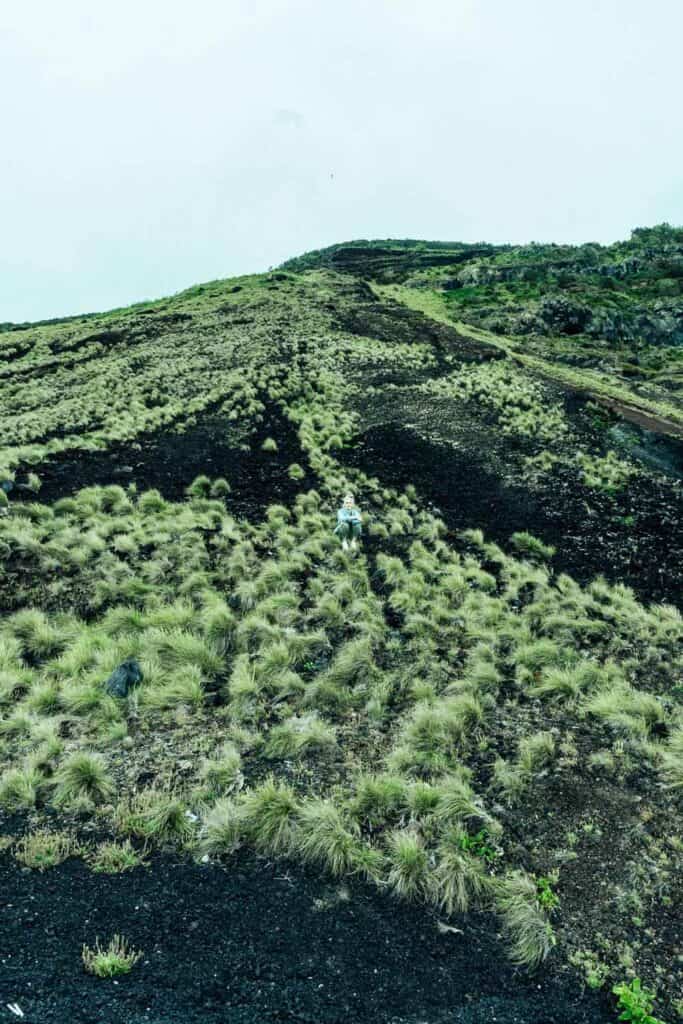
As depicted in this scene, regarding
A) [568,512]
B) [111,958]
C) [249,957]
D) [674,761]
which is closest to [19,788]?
[111,958]

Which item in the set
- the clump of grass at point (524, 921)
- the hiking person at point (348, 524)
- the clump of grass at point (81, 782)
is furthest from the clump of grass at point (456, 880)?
the hiking person at point (348, 524)

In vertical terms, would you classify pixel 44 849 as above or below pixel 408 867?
above

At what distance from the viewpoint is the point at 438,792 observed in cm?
736

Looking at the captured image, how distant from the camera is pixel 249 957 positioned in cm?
532

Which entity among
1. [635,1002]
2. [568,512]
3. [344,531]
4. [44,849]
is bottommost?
[635,1002]

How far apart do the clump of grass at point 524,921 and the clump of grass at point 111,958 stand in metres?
3.59

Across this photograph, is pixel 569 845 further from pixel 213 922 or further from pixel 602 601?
pixel 602 601

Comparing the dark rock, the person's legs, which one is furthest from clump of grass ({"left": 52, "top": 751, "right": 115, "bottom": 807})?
the person's legs

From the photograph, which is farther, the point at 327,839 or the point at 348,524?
the point at 348,524

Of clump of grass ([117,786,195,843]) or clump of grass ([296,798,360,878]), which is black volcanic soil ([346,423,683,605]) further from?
clump of grass ([117,786,195,843])

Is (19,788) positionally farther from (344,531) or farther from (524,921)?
(344,531)

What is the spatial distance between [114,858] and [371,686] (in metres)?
4.82

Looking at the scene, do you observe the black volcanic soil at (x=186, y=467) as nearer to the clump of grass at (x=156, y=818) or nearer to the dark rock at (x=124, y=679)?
the dark rock at (x=124, y=679)

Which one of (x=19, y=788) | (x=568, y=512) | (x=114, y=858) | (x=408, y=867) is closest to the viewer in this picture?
(x=114, y=858)
